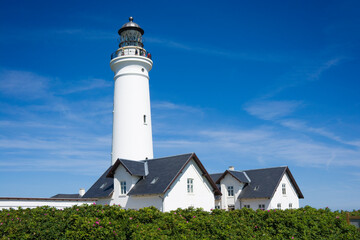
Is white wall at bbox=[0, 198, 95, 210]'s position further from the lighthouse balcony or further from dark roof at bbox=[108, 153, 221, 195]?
the lighthouse balcony

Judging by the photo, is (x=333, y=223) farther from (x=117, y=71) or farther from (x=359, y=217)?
(x=117, y=71)

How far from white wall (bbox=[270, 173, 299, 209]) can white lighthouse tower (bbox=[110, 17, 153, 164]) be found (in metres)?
13.4

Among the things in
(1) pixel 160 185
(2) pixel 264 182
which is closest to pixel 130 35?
(1) pixel 160 185

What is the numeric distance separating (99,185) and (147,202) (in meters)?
7.22

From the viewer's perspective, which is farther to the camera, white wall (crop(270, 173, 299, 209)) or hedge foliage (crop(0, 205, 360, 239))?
white wall (crop(270, 173, 299, 209))

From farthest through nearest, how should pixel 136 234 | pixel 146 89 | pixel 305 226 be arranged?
pixel 146 89, pixel 305 226, pixel 136 234

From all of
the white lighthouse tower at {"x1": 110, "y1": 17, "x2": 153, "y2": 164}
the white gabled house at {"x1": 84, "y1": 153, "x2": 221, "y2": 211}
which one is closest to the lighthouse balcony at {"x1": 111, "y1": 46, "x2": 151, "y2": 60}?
the white lighthouse tower at {"x1": 110, "y1": 17, "x2": 153, "y2": 164}

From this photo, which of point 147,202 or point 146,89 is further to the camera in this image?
point 146,89

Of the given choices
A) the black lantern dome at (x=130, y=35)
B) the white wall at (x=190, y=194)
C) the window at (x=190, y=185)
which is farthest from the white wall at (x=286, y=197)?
the black lantern dome at (x=130, y=35)

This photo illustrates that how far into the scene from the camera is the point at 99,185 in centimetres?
3134

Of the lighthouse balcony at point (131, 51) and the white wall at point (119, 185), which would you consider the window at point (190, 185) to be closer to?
the white wall at point (119, 185)

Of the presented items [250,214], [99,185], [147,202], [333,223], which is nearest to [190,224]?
[250,214]

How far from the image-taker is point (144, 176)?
28.0 meters

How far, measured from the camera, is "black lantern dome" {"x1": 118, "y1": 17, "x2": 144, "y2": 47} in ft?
116
